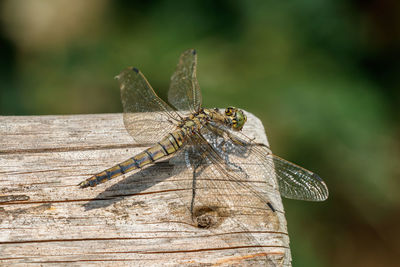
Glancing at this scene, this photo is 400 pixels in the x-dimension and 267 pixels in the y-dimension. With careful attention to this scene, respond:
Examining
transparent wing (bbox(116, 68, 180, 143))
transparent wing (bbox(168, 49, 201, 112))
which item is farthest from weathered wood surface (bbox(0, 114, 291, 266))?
transparent wing (bbox(168, 49, 201, 112))

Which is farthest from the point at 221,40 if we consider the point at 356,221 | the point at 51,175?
the point at 51,175

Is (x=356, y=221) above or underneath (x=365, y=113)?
underneath

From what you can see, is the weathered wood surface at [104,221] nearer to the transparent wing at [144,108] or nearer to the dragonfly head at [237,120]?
the transparent wing at [144,108]

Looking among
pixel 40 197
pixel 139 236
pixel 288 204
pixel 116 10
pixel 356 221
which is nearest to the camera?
pixel 139 236

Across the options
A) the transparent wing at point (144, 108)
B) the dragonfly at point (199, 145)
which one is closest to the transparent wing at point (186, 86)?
the dragonfly at point (199, 145)

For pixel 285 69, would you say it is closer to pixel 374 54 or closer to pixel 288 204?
pixel 374 54

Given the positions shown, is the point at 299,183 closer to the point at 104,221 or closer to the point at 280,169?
the point at 280,169
